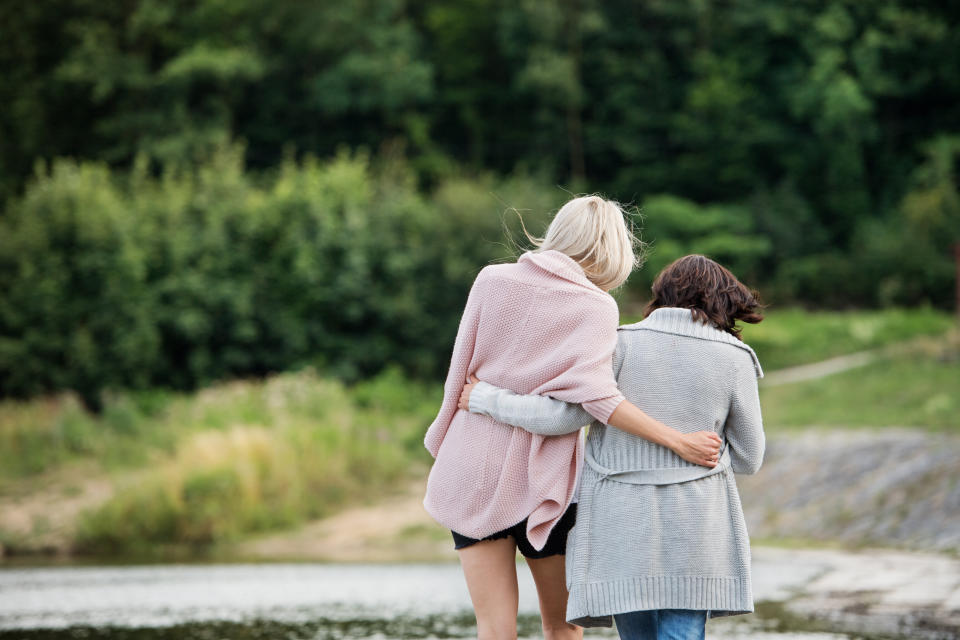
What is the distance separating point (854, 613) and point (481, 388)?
15.6 feet

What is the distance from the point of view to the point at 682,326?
4.01 meters

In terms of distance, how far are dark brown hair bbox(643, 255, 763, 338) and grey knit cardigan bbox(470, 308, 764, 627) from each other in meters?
0.07

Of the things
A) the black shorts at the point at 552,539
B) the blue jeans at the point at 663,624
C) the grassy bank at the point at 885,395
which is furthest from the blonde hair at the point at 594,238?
the grassy bank at the point at 885,395

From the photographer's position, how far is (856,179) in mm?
41031

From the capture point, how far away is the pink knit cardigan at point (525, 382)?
3.98 metres

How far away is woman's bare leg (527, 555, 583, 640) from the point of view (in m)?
4.19

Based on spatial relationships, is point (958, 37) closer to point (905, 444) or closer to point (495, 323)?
point (905, 444)

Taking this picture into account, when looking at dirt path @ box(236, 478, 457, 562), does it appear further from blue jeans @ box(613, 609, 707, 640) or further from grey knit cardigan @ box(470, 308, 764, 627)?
grey knit cardigan @ box(470, 308, 764, 627)

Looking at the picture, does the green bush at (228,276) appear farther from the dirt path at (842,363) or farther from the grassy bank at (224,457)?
the dirt path at (842,363)

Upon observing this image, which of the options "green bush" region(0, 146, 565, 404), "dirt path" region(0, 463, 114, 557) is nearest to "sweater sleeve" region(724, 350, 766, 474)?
"dirt path" region(0, 463, 114, 557)

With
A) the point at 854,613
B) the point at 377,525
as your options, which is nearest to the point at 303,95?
the point at 377,525

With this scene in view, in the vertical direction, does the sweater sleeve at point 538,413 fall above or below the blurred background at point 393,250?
below

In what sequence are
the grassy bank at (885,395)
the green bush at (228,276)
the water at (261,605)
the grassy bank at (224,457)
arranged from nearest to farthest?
the water at (261,605) < the grassy bank at (224,457) < the grassy bank at (885,395) < the green bush at (228,276)

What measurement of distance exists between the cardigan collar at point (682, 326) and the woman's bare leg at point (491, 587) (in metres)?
0.85
